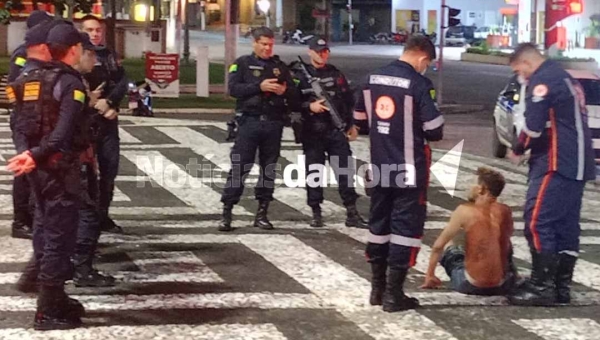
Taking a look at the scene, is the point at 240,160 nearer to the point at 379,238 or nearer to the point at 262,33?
the point at 262,33

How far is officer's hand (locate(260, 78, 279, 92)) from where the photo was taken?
961 centimetres

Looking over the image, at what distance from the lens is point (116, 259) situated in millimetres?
8625

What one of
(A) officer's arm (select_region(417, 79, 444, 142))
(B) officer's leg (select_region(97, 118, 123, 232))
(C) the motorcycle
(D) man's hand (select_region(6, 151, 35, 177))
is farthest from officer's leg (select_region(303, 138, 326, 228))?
(C) the motorcycle

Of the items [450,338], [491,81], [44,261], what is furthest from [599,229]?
[491,81]

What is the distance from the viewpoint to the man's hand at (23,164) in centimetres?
625

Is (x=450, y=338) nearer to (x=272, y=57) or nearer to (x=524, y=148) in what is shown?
(x=524, y=148)

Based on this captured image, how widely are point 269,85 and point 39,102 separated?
11.4 feet

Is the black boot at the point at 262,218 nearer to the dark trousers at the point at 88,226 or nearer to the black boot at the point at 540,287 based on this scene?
the dark trousers at the point at 88,226

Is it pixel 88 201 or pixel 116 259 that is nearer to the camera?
pixel 88 201

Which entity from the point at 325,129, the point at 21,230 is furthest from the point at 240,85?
the point at 21,230

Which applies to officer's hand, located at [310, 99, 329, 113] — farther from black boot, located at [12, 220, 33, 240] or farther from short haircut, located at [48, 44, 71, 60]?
short haircut, located at [48, 44, 71, 60]

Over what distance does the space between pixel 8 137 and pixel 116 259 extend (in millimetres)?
9622

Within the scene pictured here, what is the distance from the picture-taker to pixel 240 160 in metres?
9.83

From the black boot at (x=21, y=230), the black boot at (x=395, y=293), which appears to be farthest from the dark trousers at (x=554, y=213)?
the black boot at (x=21, y=230)
